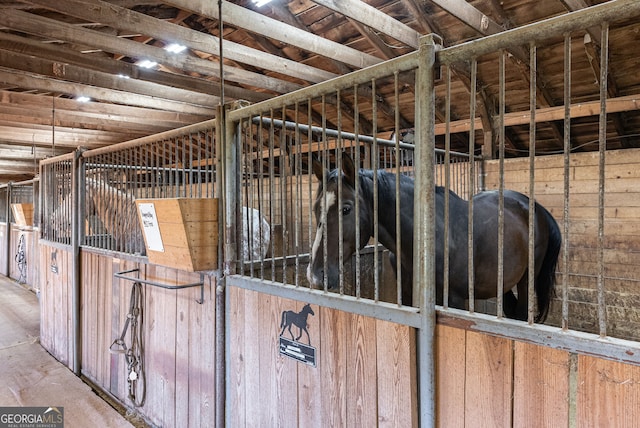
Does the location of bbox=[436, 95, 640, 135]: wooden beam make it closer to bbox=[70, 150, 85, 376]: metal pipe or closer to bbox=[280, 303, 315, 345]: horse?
bbox=[280, 303, 315, 345]: horse

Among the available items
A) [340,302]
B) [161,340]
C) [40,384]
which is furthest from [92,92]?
[340,302]

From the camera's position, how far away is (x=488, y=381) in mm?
946

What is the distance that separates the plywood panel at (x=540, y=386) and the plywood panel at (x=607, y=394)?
30 millimetres

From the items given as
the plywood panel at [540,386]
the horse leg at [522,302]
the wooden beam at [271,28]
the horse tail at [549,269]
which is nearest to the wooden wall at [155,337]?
the plywood panel at [540,386]

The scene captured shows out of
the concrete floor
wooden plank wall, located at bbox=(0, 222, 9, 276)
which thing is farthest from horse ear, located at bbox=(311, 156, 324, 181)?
wooden plank wall, located at bbox=(0, 222, 9, 276)

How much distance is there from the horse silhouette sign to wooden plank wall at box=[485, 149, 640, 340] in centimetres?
249

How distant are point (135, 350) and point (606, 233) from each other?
11.1 feet

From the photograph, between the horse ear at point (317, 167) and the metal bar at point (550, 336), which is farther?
the horse ear at point (317, 167)

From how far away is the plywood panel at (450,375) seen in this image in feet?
3.28

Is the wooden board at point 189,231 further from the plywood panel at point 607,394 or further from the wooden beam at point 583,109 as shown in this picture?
the wooden beam at point 583,109

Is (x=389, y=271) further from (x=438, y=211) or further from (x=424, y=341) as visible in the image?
(x=424, y=341)

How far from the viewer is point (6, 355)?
10.6ft

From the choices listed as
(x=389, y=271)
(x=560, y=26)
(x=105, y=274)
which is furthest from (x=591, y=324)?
(x=105, y=274)

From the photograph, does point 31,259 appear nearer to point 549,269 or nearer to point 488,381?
point 549,269
